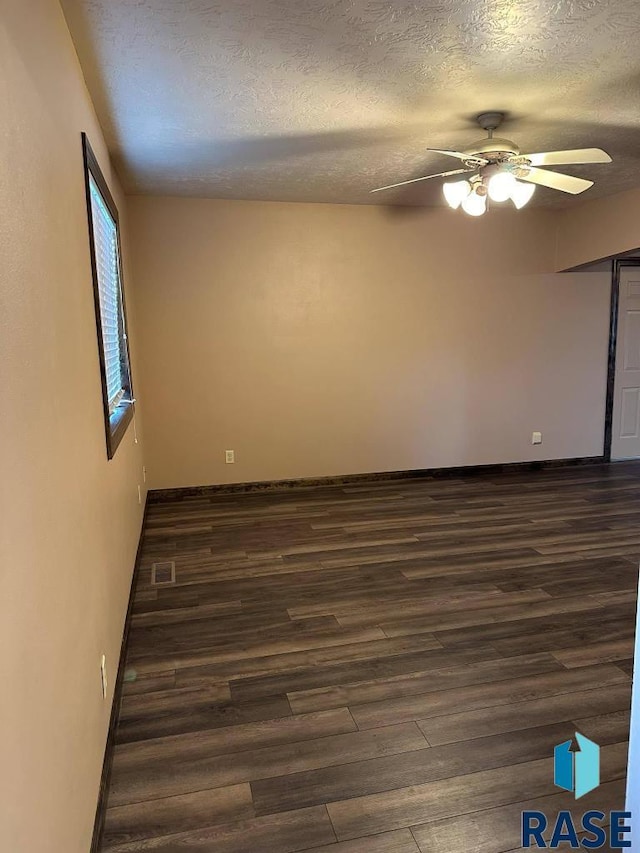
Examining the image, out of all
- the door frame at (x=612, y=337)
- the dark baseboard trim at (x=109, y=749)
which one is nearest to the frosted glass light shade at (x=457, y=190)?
the dark baseboard trim at (x=109, y=749)

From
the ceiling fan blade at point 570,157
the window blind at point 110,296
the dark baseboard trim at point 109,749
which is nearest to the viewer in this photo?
the dark baseboard trim at point 109,749

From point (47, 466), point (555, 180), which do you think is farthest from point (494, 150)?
point (47, 466)

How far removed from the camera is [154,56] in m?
2.29

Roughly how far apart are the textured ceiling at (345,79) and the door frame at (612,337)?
213 centimetres

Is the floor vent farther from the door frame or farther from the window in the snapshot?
the door frame

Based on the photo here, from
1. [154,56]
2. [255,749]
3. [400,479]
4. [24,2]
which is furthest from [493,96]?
[400,479]

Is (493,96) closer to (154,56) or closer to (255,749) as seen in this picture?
(154,56)

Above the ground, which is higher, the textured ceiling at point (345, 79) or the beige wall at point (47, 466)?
the textured ceiling at point (345, 79)

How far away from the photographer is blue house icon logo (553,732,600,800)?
185 cm

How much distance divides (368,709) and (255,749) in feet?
1.53

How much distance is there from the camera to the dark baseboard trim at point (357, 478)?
502cm

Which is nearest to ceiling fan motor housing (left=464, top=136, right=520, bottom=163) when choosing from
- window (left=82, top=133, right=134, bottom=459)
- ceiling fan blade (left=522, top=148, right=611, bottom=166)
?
ceiling fan blade (left=522, top=148, right=611, bottom=166)

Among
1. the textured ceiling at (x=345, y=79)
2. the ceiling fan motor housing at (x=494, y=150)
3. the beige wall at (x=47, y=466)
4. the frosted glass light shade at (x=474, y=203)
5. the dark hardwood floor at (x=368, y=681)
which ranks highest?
the textured ceiling at (x=345, y=79)

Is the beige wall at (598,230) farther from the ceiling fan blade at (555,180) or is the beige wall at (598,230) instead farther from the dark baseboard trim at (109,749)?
the dark baseboard trim at (109,749)
